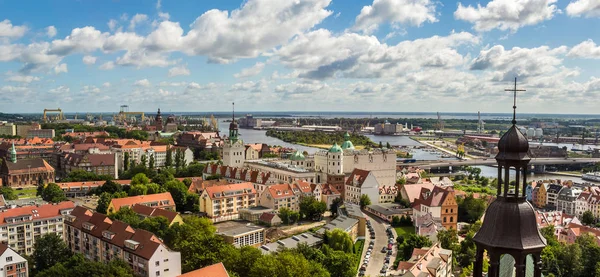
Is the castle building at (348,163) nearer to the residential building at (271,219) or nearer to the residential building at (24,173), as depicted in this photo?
the residential building at (271,219)

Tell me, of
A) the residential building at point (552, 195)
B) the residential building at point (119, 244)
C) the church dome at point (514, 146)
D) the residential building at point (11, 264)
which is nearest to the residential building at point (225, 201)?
the residential building at point (119, 244)

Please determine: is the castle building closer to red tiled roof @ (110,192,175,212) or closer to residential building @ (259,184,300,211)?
residential building @ (259,184,300,211)

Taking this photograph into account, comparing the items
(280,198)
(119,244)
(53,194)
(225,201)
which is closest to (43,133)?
(53,194)

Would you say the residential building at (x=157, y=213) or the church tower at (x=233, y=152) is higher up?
the church tower at (x=233, y=152)

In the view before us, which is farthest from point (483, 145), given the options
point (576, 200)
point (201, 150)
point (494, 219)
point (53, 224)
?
point (494, 219)

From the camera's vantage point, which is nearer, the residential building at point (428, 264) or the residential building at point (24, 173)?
the residential building at point (428, 264)
